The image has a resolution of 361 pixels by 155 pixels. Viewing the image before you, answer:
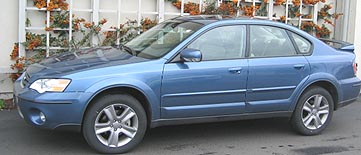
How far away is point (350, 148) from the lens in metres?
5.75

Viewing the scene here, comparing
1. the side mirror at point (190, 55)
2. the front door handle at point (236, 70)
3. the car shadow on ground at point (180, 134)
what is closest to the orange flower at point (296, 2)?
the car shadow on ground at point (180, 134)

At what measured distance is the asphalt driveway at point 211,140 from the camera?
540 cm

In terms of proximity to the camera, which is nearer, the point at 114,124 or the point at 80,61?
the point at 114,124

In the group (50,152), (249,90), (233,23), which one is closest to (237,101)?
(249,90)

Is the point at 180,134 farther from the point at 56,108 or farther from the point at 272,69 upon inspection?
the point at 56,108

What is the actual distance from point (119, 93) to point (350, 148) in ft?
9.55

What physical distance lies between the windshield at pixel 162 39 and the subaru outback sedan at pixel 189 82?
0.02m

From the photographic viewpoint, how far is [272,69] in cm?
573

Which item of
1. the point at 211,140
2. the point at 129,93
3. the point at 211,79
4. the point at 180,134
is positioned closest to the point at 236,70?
the point at 211,79

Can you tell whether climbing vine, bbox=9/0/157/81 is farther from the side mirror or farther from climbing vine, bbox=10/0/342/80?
the side mirror

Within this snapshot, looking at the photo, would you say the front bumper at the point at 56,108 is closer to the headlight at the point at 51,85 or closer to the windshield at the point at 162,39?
the headlight at the point at 51,85

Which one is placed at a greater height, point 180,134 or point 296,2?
point 296,2

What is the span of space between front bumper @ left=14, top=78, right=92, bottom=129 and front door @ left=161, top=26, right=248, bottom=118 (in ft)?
3.05

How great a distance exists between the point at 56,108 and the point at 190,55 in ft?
5.09
